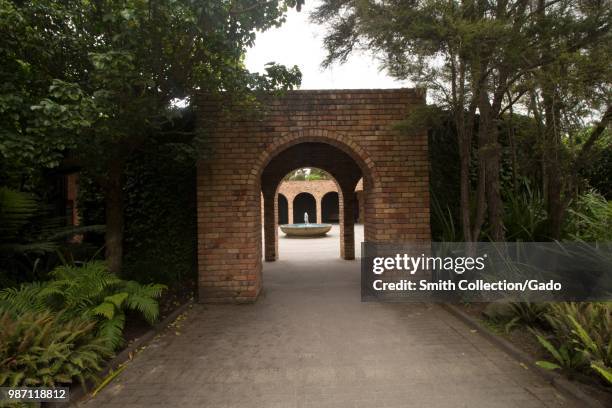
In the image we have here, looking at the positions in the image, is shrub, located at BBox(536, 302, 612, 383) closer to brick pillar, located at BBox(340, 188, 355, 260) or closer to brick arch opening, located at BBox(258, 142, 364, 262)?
brick pillar, located at BBox(340, 188, 355, 260)

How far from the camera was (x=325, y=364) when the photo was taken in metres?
3.05

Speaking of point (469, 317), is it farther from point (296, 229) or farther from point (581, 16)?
point (296, 229)

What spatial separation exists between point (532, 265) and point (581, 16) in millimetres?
2839

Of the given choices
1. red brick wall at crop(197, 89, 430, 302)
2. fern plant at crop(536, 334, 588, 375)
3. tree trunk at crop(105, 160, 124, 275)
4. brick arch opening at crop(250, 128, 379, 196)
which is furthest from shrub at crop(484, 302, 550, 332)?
tree trunk at crop(105, 160, 124, 275)

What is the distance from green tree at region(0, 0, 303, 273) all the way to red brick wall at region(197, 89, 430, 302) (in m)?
0.74

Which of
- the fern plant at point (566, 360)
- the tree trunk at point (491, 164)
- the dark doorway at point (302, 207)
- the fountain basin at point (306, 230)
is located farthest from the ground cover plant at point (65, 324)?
the dark doorway at point (302, 207)

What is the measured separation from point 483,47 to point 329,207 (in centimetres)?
2724

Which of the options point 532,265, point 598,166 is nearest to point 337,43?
point 532,265

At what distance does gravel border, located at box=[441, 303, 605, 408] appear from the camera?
7.80 ft

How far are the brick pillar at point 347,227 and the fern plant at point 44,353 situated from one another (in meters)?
6.72

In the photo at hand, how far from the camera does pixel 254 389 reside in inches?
105

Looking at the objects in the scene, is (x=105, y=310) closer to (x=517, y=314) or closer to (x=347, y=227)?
(x=517, y=314)

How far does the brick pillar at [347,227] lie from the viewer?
29.5ft

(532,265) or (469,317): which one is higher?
(532,265)
